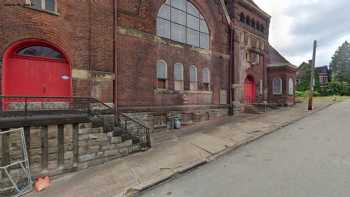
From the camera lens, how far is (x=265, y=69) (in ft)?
77.5

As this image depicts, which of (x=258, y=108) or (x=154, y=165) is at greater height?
(x=258, y=108)

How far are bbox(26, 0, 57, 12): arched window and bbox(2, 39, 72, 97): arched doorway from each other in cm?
142

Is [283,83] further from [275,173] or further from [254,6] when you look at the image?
[275,173]

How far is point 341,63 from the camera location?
174ft

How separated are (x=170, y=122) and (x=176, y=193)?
8.08 meters

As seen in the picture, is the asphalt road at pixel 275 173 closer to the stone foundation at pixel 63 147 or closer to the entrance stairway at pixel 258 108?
the stone foundation at pixel 63 147

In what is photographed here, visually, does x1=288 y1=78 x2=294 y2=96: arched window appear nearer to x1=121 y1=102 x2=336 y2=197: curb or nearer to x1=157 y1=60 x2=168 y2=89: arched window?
x1=121 y1=102 x2=336 y2=197: curb

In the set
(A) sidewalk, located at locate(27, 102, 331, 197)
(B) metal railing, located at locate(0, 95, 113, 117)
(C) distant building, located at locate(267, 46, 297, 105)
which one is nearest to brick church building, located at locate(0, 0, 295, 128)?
(B) metal railing, located at locate(0, 95, 113, 117)

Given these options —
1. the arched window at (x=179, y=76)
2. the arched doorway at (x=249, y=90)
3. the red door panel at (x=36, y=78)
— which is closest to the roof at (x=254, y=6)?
the arched doorway at (x=249, y=90)

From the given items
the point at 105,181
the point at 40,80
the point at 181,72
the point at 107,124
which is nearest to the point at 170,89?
the point at 181,72

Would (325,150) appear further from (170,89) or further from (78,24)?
(78,24)

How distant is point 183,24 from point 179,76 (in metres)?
3.65

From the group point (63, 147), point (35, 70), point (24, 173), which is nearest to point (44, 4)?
point (35, 70)

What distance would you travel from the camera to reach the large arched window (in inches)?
549
